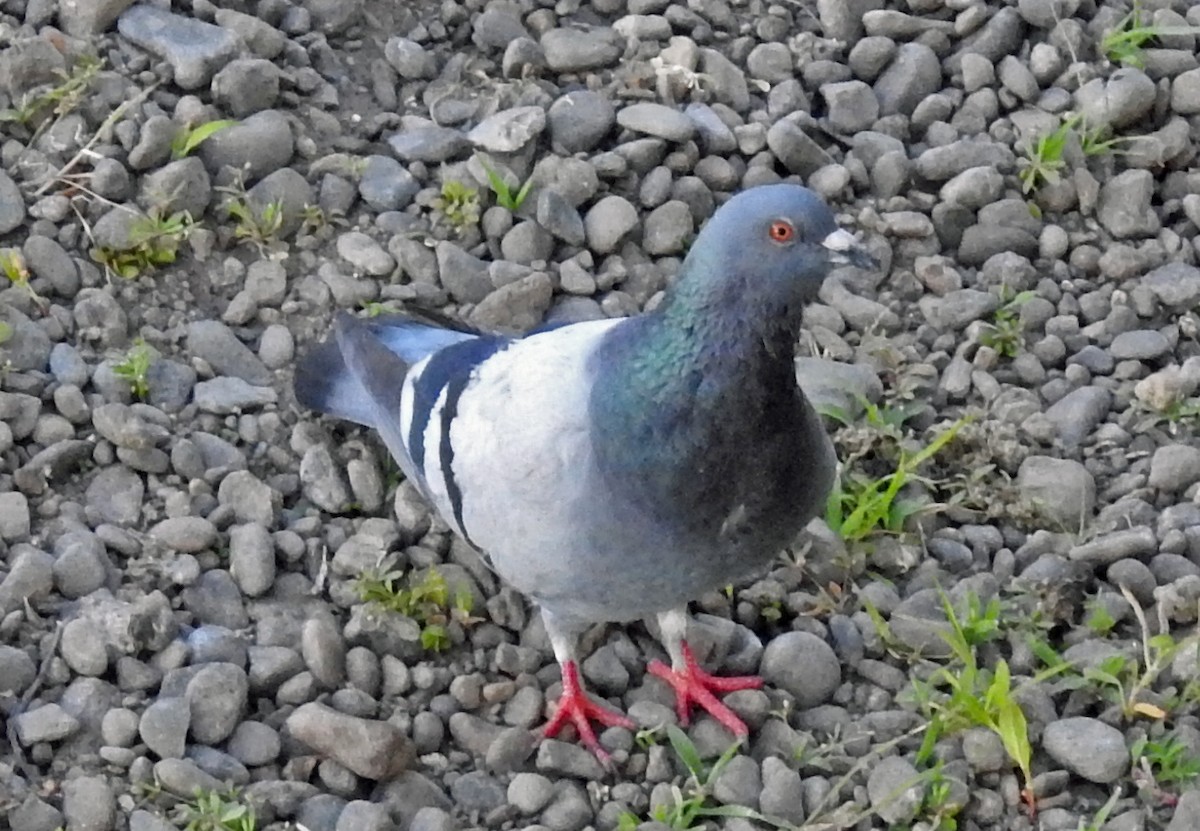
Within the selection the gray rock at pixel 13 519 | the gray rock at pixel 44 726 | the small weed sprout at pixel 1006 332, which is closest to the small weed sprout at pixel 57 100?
the gray rock at pixel 13 519

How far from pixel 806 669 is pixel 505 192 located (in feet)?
5.94

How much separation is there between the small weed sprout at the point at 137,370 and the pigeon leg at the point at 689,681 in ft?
5.22

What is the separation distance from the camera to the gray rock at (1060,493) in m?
4.62

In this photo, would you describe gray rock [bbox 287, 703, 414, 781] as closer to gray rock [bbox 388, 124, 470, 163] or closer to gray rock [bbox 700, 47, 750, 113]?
gray rock [bbox 388, 124, 470, 163]

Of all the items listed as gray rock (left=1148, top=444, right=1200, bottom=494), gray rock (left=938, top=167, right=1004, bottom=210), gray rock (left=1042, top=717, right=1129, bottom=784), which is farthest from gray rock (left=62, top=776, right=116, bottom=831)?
gray rock (left=938, top=167, right=1004, bottom=210)

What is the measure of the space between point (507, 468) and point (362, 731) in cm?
72

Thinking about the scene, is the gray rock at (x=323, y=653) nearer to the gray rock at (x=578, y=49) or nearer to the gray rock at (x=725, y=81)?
the gray rock at (x=578, y=49)

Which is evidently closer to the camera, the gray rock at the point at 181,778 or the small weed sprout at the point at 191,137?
the gray rock at the point at 181,778

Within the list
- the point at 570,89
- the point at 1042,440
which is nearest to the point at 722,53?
the point at 570,89

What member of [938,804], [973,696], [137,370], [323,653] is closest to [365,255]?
[137,370]

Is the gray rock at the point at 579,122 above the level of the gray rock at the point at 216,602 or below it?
above

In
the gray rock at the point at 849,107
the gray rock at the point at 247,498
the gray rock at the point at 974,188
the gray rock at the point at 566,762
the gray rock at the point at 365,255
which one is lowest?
the gray rock at the point at 566,762

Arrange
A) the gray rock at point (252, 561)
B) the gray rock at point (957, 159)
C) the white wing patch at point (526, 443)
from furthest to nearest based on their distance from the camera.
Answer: the gray rock at point (957, 159)
the gray rock at point (252, 561)
the white wing patch at point (526, 443)

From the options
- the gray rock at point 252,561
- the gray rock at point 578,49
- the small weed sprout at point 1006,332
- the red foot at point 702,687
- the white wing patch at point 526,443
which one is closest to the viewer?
the white wing patch at point 526,443
